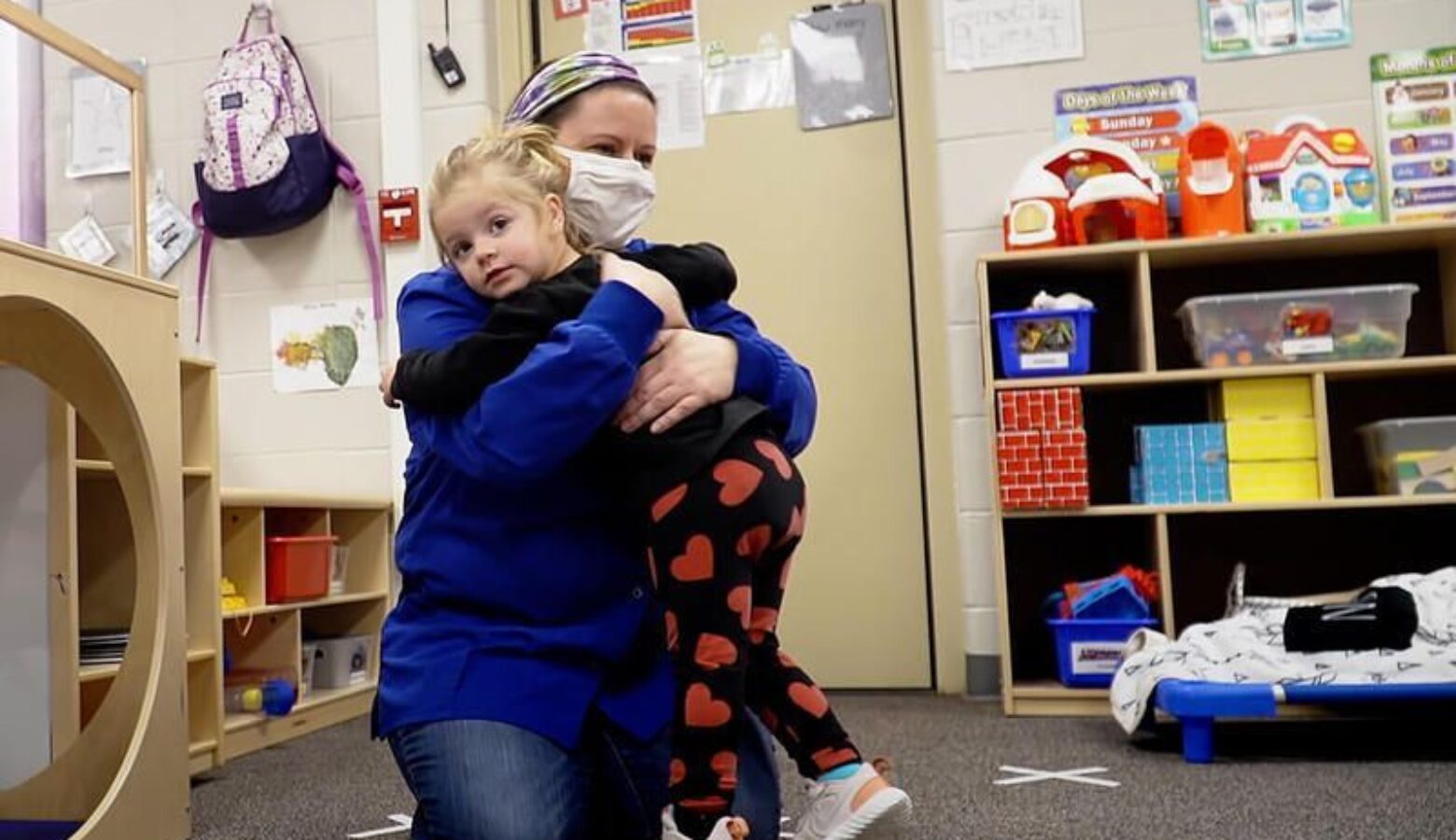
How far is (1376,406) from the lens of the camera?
285 cm

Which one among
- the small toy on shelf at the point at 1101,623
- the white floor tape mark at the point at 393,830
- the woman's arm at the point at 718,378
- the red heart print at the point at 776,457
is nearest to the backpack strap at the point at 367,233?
the white floor tape mark at the point at 393,830


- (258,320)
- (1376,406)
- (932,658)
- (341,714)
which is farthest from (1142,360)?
(258,320)

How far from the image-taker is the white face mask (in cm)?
124

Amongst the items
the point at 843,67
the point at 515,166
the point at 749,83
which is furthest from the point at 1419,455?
the point at 515,166

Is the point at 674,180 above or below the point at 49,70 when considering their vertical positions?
below

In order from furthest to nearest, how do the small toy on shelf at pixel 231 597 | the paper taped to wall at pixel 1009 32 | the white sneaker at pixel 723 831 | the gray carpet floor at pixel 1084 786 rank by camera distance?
the paper taped to wall at pixel 1009 32
the small toy on shelf at pixel 231 597
the gray carpet floor at pixel 1084 786
the white sneaker at pixel 723 831

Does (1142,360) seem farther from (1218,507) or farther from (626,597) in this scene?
(626,597)

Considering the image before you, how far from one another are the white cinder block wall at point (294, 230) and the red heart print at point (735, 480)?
2.29m

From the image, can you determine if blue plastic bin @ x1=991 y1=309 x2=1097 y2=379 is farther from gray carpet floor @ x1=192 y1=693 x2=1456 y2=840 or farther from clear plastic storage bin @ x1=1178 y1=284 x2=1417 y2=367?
gray carpet floor @ x1=192 y1=693 x2=1456 y2=840

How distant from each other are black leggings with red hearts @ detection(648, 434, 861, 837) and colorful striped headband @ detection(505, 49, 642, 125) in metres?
0.41

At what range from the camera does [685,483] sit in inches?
44.4

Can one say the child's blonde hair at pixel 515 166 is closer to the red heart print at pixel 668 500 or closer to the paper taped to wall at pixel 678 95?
the red heart print at pixel 668 500

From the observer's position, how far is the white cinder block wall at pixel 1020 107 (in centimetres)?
288

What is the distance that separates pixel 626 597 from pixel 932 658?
1987mm
